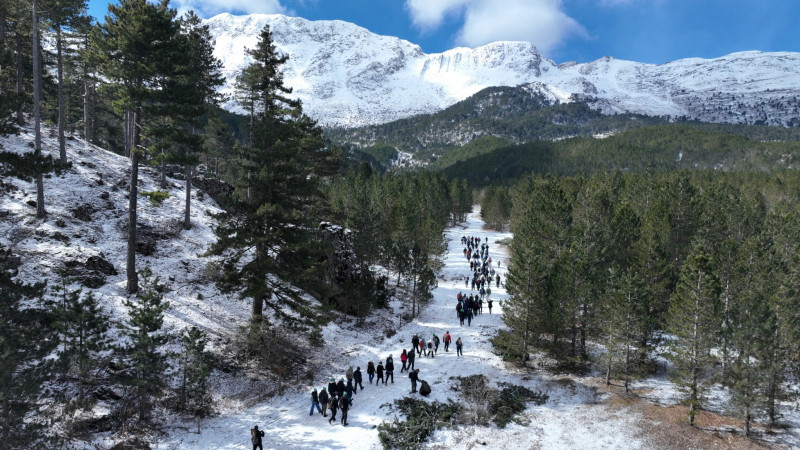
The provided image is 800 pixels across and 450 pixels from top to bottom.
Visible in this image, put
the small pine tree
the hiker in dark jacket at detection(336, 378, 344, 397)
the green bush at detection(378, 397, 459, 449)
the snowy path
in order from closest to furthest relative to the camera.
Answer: the small pine tree, the snowy path, the green bush at detection(378, 397, 459, 449), the hiker in dark jacket at detection(336, 378, 344, 397)

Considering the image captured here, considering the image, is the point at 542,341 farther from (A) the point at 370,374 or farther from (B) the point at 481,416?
(A) the point at 370,374

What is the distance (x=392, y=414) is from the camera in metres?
17.0

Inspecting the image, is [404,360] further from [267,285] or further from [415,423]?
[267,285]

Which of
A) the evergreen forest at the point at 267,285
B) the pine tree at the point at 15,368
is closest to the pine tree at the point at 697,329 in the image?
the evergreen forest at the point at 267,285

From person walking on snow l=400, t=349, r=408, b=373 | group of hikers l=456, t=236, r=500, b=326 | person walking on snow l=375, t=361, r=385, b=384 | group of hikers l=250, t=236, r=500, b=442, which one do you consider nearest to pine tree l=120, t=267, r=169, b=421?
group of hikers l=250, t=236, r=500, b=442

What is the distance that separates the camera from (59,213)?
73.4ft

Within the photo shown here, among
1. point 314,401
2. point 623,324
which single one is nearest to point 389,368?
point 314,401

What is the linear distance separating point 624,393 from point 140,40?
2852 cm

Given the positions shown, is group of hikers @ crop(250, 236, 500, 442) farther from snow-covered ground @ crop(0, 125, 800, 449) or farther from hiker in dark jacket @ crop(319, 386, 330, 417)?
snow-covered ground @ crop(0, 125, 800, 449)

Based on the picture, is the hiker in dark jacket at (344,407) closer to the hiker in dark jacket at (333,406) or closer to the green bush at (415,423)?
the hiker in dark jacket at (333,406)

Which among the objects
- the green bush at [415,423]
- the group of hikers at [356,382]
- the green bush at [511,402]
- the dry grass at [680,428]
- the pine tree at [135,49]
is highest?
the pine tree at [135,49]

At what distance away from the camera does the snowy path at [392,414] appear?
14.7 meters

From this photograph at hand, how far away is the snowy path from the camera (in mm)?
14742

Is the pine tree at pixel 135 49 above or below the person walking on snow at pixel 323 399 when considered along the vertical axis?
above
